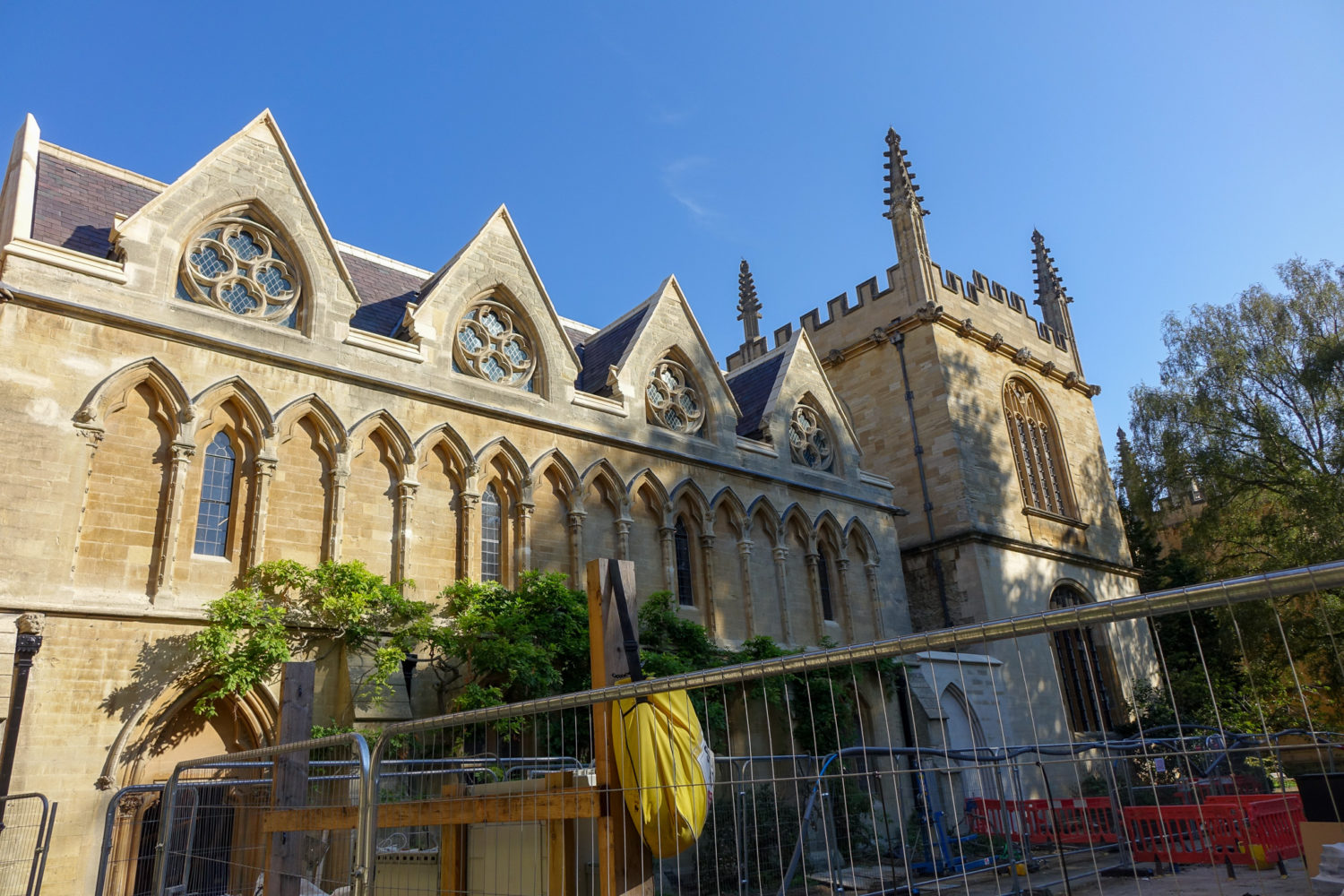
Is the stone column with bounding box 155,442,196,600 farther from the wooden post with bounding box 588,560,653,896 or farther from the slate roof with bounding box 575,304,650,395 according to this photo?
the wooden post with bounding box 588,560,653,896

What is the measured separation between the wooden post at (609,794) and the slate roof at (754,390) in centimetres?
1569

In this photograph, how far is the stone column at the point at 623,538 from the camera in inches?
668

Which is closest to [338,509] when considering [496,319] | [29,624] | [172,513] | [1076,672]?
[172,513]

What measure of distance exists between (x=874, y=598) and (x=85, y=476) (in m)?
15.7

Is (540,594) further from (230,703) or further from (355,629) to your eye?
(230,703)

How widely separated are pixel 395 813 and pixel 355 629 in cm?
721

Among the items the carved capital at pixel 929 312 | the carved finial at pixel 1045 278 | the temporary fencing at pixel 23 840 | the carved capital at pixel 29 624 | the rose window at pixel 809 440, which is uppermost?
the carved finial at pixel 1045 278

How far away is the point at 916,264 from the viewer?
26844 millimetres

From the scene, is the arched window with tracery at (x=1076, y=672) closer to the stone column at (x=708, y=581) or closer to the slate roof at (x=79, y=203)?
the stone column at (x=708, y=581)

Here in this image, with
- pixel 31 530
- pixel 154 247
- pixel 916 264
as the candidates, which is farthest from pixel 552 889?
pixel 916 264

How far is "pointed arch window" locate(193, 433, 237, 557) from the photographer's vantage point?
12.5 metres

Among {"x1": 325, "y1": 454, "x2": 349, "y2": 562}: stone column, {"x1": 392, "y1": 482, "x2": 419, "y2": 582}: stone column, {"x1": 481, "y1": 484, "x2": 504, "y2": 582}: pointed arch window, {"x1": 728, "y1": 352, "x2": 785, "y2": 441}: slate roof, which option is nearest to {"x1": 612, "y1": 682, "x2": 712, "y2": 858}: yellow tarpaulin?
{"x1": 325, "y1": 454, "x2": 349, "y2": 562}: stone column

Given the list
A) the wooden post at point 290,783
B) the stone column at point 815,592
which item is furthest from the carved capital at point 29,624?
the stone column at point 815,592

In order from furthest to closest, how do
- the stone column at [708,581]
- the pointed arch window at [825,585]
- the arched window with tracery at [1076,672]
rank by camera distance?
the arched window with tracery at [1076,672] < the pointed arch window at [825,585] < the stone column at [708,581]
